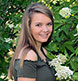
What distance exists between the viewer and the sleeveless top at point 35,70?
2092mm

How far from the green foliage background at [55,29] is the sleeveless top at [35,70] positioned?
428mm

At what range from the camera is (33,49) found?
2.22m

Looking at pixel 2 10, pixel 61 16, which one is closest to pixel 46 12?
pixel 61 16

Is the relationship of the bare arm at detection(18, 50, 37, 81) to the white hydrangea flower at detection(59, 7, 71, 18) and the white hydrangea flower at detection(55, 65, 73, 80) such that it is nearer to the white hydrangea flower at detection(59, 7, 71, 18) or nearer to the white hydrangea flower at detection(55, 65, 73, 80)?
the white hydrangea flower at detection(55, 65, 73, 80)

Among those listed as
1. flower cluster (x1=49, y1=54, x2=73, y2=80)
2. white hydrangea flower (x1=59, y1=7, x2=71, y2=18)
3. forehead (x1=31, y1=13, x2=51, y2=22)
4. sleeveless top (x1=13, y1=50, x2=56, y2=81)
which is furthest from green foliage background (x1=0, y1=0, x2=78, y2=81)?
forehead (x1=31, y1=13, x2=51, y2=22)

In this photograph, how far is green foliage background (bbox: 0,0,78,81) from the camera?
3023 mm

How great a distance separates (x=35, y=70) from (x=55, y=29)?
114 centimetres

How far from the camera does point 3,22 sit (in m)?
4.37

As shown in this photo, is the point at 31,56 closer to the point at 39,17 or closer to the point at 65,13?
the point at 39,17

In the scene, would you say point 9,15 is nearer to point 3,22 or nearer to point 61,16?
point 3,22

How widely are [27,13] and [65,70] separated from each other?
653 mm

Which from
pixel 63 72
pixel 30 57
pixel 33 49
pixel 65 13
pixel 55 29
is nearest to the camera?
pixel 30 57

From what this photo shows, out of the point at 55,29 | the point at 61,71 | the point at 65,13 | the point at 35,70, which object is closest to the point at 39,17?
the point at 35,70

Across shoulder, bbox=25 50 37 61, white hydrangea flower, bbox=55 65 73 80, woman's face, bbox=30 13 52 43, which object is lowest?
white hydrangea flower, bbox=55 65 73 80
